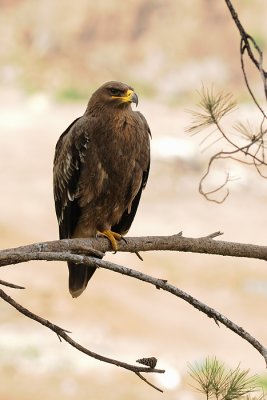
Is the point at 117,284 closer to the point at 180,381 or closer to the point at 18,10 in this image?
the point at 180,381

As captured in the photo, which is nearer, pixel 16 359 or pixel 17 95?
pixel 16 359

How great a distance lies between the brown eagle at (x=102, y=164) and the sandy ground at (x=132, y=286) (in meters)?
4.01

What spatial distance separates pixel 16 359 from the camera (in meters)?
8.41

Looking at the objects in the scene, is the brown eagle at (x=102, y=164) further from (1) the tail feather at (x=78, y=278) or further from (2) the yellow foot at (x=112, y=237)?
(1) the tail feather at (x=78, y=278)

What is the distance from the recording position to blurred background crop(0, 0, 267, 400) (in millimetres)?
8602

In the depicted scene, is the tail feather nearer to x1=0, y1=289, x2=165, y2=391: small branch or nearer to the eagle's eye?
the eagle's eye

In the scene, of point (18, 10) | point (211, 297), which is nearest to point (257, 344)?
point (211, 297)

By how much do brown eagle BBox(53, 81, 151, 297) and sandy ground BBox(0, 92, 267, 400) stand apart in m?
4.01

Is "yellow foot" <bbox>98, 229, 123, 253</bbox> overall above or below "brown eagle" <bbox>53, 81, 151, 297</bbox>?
below

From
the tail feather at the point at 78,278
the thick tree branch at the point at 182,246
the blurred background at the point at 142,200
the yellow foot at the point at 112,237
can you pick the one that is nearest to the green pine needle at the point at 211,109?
the thick tree branch at the point at 182,246

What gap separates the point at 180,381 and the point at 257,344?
5.99m

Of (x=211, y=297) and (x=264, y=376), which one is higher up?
(x=211, y=297)

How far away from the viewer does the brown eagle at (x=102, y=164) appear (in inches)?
152

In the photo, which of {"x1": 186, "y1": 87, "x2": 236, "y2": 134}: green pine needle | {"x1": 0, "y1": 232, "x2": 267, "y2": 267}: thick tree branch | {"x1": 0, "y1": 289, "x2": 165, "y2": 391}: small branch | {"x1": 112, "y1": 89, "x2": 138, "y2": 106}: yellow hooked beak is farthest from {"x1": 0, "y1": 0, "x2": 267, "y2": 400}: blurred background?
{"x1": 0, "y1": 289, "x2": 165, "y2": 391}: small branch
